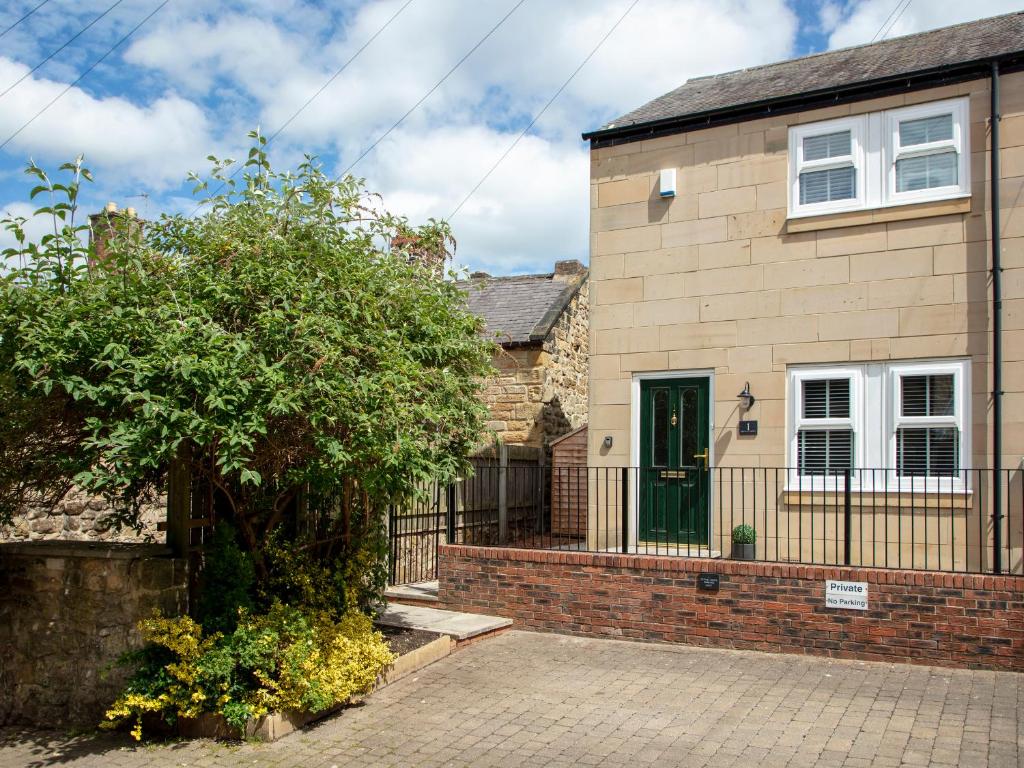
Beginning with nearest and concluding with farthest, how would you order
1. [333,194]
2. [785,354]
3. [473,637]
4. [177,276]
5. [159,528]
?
[177,276] → [333,194] → [159,528] → [473,637] → [785,354]

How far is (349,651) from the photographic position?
753 cm

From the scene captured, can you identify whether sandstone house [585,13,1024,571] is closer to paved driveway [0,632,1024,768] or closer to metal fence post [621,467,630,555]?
metal fence post [621,467,630,555]

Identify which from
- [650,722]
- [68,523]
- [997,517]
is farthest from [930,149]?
[68,523]

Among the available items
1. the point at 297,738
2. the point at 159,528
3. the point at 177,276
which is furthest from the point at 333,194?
the point at 297,738

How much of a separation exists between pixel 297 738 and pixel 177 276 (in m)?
3.71

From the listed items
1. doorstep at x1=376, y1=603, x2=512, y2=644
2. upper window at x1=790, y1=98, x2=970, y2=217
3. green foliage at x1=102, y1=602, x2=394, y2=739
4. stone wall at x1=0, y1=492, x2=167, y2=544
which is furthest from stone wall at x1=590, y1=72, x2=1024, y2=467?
stone wall at x1=0, y1=492, x2=167, y2=544

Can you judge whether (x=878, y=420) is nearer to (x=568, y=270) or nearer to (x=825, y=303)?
(x=825, y=303)

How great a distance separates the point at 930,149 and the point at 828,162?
104 cm

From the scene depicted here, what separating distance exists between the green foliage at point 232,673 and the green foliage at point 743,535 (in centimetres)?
446

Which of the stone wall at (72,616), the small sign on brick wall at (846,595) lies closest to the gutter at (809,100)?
the small sign on brick wall at (846,595)

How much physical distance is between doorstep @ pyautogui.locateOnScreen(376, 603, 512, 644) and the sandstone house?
2084 mm

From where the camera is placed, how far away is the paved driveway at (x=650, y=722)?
250 inches

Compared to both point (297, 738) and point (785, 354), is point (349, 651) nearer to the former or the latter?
point (297, 738)

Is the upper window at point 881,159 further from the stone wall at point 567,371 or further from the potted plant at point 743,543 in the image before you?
the stone wall at point 567,371
